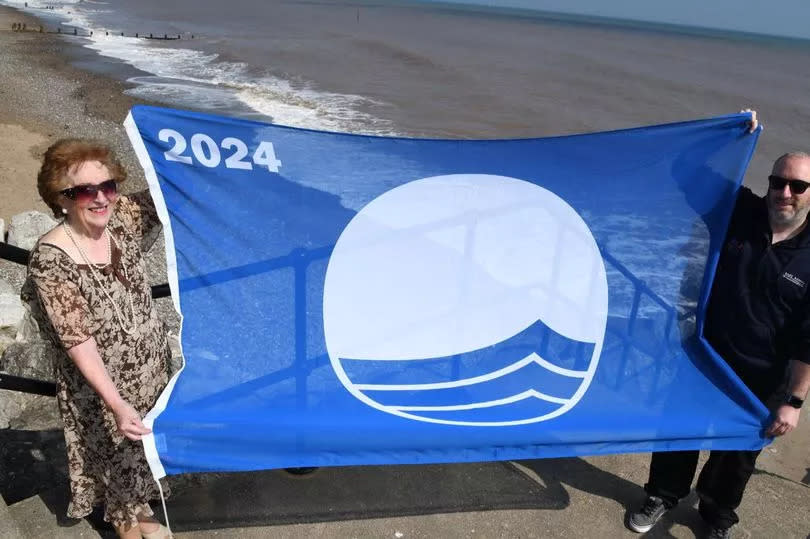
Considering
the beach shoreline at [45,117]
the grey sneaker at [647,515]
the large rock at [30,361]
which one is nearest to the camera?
the grey sneaker at [647,515]

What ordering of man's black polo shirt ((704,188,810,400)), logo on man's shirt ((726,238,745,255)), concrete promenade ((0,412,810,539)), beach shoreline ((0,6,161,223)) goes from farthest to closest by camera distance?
beach shoreline ((0,6,161,223)) → concrete promenade ((0,412,810,539)) → logo on man's shirt ((726,238,745,255)) → man's black polo shirt ((704,188,810,400))

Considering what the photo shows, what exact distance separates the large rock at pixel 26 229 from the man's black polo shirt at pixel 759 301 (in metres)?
6.91

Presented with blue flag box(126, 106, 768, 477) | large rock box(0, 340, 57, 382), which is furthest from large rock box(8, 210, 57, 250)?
blue flag box(126, 106, 768, 477)

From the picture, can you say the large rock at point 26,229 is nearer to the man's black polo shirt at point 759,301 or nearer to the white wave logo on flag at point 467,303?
the white wave logo on flag at point 467,303

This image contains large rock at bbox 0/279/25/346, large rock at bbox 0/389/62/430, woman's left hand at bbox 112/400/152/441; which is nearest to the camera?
woman's left hand at bbox 112/400/152/441

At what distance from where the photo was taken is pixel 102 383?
104 inches

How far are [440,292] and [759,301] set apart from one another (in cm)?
167

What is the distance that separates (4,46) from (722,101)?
33367 millimetres

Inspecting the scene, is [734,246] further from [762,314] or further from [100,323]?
[100,323]

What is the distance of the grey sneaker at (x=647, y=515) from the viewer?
371cm

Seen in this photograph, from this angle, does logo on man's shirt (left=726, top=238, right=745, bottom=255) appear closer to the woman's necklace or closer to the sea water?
the sea water

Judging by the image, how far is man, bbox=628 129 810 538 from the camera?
3.21 m

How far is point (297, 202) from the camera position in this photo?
3.23 meters

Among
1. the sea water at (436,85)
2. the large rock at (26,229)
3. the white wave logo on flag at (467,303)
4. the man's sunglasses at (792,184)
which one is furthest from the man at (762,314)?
the large rock at (26,229)
